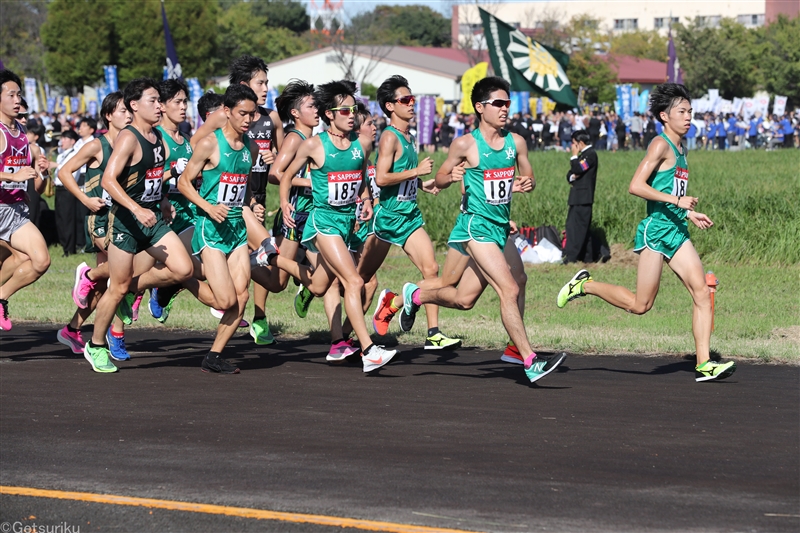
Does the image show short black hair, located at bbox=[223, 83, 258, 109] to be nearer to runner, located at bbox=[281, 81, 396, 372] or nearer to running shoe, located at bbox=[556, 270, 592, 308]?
runner, located at bbox=[281, 81, 396, 372]

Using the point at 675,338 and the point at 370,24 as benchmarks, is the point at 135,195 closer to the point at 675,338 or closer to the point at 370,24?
the point at 675,338

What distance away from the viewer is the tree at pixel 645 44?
10006 cm

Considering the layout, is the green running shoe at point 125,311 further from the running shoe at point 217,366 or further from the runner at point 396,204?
the runner at point 396,204

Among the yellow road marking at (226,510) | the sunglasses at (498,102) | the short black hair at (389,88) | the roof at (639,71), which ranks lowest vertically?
the yellow road marking at (226,510)

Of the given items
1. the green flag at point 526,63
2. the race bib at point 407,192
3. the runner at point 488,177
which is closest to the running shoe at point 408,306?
the race bib at point 407,192

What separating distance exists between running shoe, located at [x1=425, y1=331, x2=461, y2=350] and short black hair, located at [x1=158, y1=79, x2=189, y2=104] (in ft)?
10.3

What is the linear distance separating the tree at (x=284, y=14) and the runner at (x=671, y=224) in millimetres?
115344

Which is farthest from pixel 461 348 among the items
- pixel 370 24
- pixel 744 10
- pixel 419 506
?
pixel 744 10

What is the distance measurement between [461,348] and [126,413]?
13.2 ft

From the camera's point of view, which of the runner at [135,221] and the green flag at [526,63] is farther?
the green flag at [526,63]

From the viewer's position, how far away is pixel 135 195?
8977mm

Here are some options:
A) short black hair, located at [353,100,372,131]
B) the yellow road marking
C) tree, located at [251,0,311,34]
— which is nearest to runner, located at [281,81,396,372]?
short black hair, located at [353,100,372,131]

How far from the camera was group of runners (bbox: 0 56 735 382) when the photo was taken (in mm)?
8562

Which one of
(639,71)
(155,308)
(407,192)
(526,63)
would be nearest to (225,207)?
(407,192)
